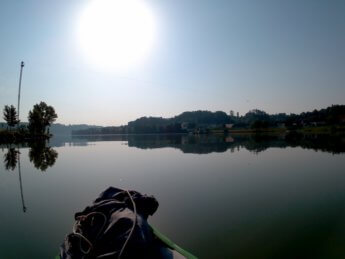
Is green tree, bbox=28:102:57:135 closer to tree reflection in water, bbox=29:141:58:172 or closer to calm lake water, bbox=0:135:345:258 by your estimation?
tree reflection in water, bbox=29:141:58:172

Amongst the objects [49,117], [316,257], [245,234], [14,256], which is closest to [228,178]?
[245,234]

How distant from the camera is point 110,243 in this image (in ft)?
11.0

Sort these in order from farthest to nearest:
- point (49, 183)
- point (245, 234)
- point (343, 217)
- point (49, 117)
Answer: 1. point (49, 117)
2. point (49, 183)
3. point (343, 217)
4. point (245, 234)

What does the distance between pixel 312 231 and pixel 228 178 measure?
7142 mm

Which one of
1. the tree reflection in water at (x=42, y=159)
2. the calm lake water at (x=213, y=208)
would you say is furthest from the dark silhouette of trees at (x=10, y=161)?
the calm lake water at (x=213, y=208)

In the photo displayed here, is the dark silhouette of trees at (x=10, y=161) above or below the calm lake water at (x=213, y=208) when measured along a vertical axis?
above

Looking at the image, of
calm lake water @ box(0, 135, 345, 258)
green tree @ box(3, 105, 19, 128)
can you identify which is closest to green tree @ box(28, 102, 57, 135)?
green tree @ box(3, 105, 19, 128)

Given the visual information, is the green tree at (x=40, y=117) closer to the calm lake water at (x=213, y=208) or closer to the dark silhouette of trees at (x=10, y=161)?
the dark silhouette of trees at (x=10, y=161)

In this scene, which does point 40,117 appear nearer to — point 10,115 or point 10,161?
point 10,115

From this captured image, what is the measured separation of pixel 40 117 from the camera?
63688 millimetres

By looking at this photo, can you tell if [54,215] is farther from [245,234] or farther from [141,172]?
[141,172]

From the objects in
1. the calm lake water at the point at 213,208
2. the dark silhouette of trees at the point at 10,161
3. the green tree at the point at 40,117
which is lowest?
the calm lake water at the point at 213,208

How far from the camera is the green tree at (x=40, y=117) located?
62.4 m

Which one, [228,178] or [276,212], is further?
Answer: [228,178]
